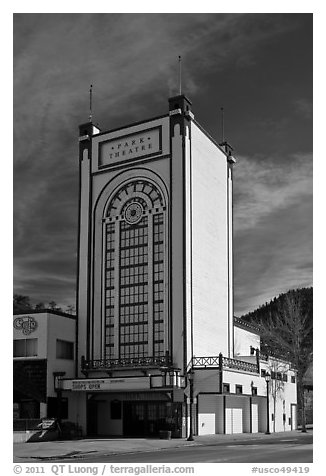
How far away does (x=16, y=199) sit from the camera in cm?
2392

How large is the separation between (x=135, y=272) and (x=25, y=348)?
7.66 metres

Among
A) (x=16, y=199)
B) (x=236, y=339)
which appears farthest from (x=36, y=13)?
(x=236, y=339)

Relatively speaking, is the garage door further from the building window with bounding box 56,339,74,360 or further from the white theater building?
the building window with bounding box 56,339,74,360

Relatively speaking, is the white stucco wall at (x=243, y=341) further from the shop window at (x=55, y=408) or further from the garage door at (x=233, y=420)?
the shop window at (x=55, y=408)

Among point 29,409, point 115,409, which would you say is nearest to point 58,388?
point 29,409

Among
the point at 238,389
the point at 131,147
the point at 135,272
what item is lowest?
the point at 238,389

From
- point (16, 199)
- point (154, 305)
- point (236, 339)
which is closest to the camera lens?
point (16, 199)

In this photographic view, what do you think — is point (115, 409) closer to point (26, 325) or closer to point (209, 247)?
point (26, 325)

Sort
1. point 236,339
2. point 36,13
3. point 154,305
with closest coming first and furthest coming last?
point 36,13 → point 154,305 → point 236,339

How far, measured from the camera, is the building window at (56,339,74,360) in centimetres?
4075

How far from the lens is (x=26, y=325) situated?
131 ft

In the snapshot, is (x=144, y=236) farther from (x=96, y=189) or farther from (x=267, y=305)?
(x=267, y=305)

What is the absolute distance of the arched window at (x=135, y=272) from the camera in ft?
133
